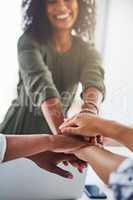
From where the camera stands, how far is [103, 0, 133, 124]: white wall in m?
0.93

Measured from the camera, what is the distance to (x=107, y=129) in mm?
870

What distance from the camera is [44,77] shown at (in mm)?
895

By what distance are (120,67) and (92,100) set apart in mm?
121

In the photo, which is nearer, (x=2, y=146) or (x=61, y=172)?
(x=2, y=146)

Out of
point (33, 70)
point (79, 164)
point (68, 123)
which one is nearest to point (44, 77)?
point (33, 70)

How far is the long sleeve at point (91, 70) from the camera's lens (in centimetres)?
91

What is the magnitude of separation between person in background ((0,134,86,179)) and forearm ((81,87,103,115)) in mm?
92

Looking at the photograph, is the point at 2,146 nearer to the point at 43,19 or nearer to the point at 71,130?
the point at 71,130

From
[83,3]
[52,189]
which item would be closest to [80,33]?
[83,3]

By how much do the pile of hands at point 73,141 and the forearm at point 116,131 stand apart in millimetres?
15

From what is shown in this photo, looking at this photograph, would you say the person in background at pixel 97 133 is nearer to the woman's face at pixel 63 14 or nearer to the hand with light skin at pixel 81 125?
the hand with light skin at pixel 81 125

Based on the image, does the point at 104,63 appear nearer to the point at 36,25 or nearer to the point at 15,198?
the point at 36,25

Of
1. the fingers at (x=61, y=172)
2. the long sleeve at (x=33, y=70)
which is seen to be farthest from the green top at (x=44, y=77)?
the fingers at (x=61, y=172)

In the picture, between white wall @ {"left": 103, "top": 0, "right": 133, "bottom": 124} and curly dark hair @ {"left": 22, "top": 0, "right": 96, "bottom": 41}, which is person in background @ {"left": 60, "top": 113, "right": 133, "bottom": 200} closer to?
white wall @ {"left": 103, "top": 0, "right": 133, "bottom": 124}
